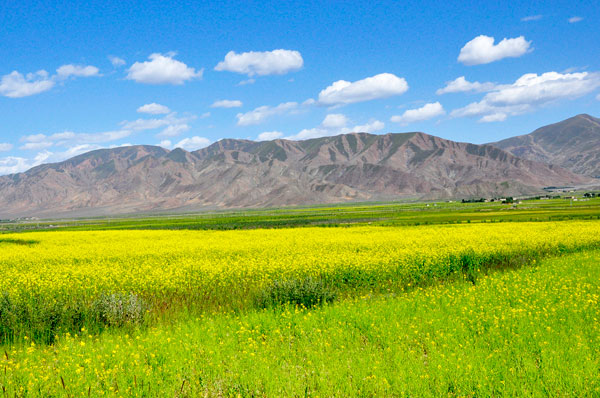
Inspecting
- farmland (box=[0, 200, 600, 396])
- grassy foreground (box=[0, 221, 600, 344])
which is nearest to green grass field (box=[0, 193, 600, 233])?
grassy foreground (box=[0, 221, 600, 344])

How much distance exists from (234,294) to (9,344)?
6060 millimetres

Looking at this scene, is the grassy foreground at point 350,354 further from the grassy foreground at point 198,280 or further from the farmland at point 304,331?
the grassy foreground at point 198,280

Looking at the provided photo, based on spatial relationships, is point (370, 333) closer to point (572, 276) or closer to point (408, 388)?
point (408, 388)

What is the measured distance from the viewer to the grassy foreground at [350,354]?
6.88m

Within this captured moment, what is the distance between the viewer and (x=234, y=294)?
45.7 ft

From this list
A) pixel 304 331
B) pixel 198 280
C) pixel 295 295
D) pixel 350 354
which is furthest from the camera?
pixel 198 280

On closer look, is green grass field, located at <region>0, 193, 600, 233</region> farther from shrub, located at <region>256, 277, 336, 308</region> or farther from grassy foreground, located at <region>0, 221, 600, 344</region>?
shrub, located at <region>256, 277, 336, 308</region>

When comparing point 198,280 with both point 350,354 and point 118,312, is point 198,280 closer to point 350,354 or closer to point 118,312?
point 118,312

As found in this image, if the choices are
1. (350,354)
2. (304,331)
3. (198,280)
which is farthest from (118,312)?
(350,354)

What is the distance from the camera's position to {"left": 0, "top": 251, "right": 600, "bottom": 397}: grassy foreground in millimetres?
6879

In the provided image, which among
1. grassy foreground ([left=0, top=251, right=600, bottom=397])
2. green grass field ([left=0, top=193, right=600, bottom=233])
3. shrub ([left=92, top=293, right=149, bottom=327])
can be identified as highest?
shrub ([left=92, top=293, right=149, bottom=327])

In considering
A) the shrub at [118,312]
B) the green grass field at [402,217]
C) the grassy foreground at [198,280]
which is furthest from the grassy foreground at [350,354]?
the green grass field at [402,217]

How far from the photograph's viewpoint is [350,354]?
830cm

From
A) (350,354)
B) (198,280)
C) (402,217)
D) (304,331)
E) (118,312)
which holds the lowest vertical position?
(402,217)
